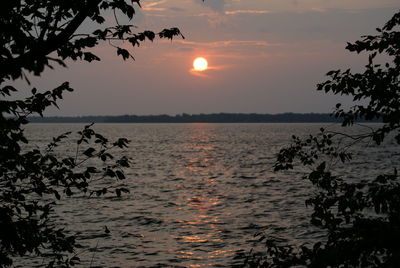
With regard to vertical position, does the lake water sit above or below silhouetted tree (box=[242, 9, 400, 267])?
below

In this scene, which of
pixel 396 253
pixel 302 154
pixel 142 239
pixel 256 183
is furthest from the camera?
pixel 256 183

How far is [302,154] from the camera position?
9867 millimetres

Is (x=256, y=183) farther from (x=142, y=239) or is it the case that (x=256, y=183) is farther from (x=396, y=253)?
(x=396, y=253)

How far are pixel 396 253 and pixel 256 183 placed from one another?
129ft

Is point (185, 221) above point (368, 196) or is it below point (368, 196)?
below

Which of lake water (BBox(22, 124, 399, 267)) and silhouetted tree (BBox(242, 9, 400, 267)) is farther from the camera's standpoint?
lake water (BBox(22, 124, 399, 267))

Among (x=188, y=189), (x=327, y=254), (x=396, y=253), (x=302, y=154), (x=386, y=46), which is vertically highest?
(x=386, y=46)

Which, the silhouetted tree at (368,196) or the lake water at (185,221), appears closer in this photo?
the silhouetted tree at (368,196)

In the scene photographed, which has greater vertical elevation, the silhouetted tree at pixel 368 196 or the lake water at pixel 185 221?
the silhouetted tree at pixel 368 196

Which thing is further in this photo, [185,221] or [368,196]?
[185,221]

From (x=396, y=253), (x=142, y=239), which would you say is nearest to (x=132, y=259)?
(x=142, y=239)

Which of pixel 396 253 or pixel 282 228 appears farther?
pixel 282 228

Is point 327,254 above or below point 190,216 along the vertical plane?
above

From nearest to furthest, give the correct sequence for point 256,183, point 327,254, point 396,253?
point 396,253
point 327,254
point 256,183
